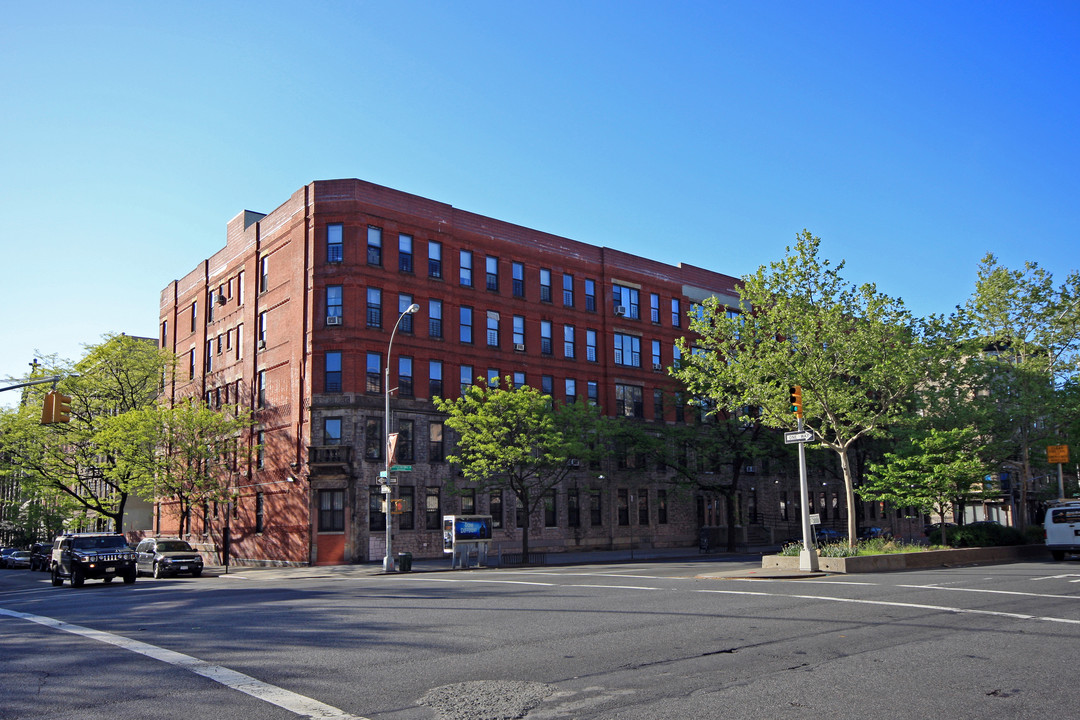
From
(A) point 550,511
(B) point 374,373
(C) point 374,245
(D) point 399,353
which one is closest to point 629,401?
(A) point 550,511

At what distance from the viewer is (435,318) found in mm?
45281

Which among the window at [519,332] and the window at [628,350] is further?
the window at [628,350]

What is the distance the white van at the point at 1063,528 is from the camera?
105 feet

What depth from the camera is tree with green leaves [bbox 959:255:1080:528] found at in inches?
1470

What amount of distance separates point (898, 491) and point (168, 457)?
38175mm

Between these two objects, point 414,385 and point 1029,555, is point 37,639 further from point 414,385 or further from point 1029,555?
point 1029,555

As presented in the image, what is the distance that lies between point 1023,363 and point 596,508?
24811 millimetres

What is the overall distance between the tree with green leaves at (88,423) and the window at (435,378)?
1742 centimetres

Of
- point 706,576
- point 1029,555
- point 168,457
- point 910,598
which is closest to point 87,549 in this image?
point 168,457

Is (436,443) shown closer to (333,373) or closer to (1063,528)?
(333,373)

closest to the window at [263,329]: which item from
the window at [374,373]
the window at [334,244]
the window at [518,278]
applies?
the window at [334,244]

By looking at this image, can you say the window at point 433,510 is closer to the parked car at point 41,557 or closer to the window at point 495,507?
the window at point 495,507

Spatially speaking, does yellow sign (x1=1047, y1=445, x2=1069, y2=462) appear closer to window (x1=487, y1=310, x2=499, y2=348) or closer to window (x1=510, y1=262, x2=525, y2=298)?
window (x1=487, y1=310, x2=499, y2=348)

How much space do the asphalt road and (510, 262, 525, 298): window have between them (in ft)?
105
